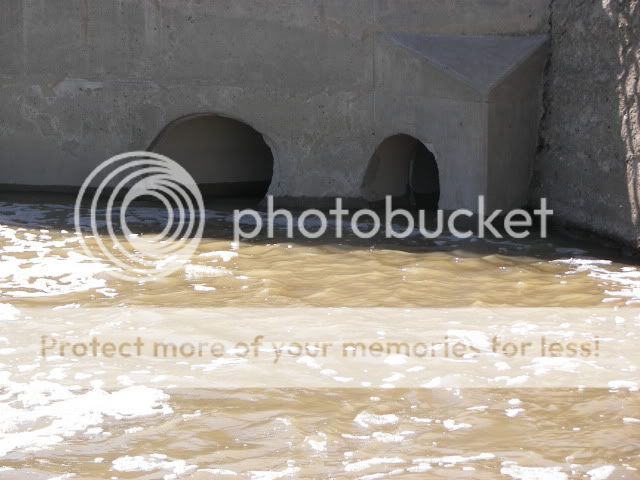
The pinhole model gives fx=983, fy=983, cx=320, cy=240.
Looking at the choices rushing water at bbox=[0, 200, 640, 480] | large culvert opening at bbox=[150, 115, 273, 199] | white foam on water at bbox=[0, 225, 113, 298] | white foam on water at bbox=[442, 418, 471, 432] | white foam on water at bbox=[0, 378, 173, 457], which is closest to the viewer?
rushing water at bbox=[0, 200, 640, 480]

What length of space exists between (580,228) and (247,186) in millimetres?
4080

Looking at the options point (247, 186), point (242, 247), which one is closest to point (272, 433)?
point (242, 247)

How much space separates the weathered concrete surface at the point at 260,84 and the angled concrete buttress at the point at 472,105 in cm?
2

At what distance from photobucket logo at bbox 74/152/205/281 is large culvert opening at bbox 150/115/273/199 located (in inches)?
6.4

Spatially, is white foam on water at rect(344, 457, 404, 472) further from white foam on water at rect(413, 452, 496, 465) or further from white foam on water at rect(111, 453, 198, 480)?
white foam on water at rect(111, 453, 198, 480)

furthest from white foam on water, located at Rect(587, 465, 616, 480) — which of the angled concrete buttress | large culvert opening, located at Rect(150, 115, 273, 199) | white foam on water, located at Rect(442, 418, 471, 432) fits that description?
large culvert opening, located at Rect(150, 115, 273, 199)

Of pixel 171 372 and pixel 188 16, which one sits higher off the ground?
pixel 188 16

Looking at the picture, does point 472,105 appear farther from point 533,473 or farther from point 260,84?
point 533,473

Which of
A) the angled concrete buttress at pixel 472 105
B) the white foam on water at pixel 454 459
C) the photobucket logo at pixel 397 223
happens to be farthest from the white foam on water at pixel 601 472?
the angled concrete buttress at pixel 472 105

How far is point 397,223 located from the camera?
28.1 ft

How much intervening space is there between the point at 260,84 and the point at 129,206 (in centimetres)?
174

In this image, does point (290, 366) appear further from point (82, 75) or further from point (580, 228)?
point (82, 75)

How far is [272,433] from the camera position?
396 centimetres

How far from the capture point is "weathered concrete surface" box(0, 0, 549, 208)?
27.2 feet
